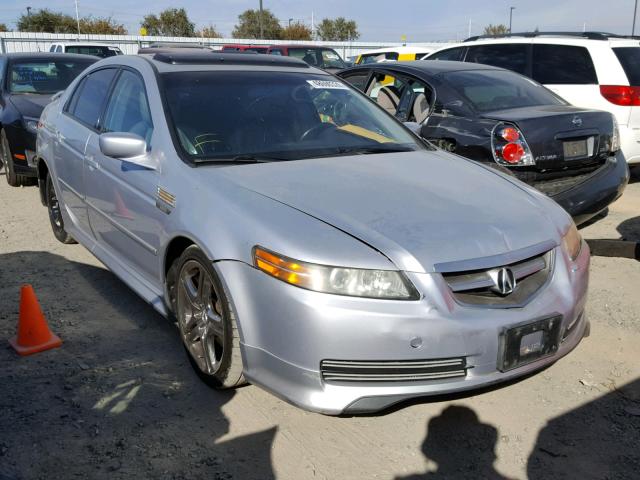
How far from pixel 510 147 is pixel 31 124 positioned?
5317 millimetres

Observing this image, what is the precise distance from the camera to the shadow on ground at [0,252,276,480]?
2721mm

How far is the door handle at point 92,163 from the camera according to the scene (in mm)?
4289

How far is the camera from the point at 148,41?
109ft

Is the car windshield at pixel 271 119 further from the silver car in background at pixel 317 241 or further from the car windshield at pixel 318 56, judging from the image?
the car windshield at pixel 318 56

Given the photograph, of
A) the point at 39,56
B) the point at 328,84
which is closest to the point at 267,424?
the point at 328,84

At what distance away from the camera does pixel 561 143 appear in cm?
523

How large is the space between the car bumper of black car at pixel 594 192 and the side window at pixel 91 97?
11.0 ft

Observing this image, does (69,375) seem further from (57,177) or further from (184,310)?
(57,177)

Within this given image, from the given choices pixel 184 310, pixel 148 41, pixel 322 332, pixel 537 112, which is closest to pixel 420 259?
pixel 322 332

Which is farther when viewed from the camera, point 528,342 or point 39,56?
point 39,56

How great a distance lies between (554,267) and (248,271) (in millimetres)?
1354

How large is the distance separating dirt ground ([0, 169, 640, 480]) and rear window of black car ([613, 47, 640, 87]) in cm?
452

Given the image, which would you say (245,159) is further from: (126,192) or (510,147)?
(510,147)

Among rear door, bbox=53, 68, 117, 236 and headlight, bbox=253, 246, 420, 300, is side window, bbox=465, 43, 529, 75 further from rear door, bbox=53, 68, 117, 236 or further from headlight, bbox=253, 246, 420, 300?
headlight, bbox=253, 246, 420, 300
